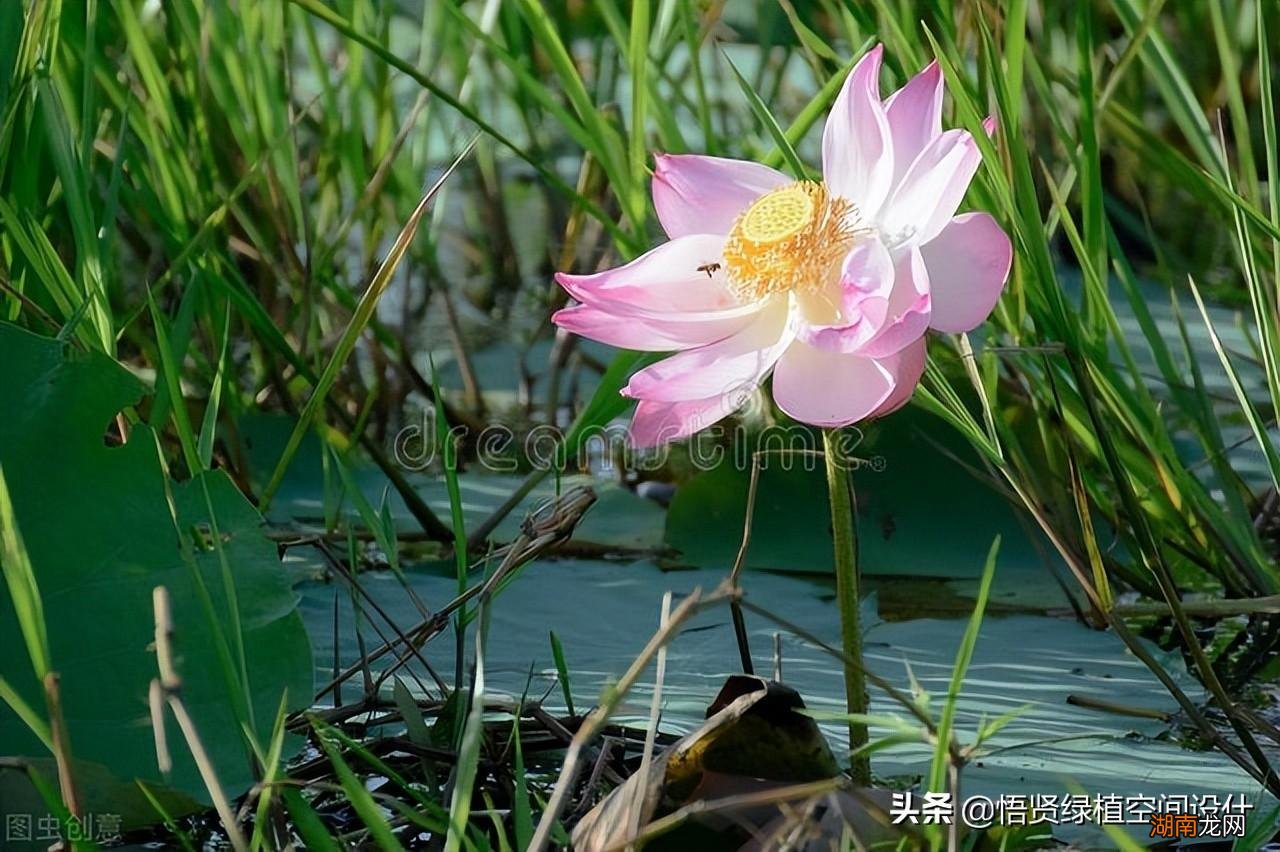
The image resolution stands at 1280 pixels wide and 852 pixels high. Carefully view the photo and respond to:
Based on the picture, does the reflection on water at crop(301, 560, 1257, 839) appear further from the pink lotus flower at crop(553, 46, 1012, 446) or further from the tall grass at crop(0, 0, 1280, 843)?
the pink lotus flower at crop(553, 46, 1012, 446)

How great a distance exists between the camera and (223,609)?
2.67 ft

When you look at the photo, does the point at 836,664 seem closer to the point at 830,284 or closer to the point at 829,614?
the point at 829,614

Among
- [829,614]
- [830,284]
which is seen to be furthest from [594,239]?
→ [830,284]

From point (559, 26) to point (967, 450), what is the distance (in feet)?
3.05

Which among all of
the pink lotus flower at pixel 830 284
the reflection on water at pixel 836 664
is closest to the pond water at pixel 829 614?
the reflection on water at pixel 836 664

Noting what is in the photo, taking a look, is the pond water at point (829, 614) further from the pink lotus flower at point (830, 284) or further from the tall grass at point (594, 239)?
the pink lotus flower at point (830, 284)

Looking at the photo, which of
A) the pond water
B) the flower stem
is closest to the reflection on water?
the pond water

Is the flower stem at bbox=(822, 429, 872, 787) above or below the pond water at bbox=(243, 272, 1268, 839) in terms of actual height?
above

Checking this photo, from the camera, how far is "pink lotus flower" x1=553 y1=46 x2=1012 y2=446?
71 centimetres

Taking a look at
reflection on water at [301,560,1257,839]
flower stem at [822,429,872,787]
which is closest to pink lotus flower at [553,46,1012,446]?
flower stem at [822,429,872,787]

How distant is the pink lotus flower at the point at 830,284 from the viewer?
71 centimetres

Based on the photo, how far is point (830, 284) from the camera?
2.46 ft

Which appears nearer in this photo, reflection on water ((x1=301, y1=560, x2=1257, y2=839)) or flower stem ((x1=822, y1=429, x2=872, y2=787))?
flower stem ((x1=822, y1=429, x2=872, y2=787))

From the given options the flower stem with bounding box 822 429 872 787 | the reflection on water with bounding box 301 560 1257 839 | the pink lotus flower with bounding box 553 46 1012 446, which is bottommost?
the reflection on water with bounding box 301 560 1257 839
